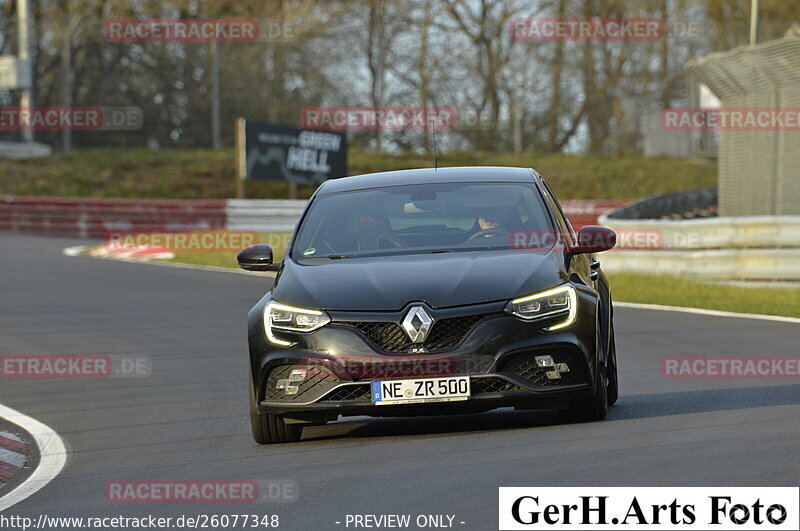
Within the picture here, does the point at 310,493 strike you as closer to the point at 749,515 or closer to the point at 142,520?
the point at 142,520

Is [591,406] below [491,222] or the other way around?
below

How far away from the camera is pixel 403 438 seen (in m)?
8.23

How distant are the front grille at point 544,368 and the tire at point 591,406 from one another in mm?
190

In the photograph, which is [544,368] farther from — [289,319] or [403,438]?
[289,319]

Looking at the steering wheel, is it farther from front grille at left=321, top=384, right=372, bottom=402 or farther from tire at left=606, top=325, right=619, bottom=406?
front grille at left=321, top=384, right=372, bottom=402

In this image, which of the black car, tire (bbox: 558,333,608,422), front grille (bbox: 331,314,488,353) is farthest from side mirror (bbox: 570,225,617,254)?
front grille (bbox: 331,314,488,353)

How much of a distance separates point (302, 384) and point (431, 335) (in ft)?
2.61

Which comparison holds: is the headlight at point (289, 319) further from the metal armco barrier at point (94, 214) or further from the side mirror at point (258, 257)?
the metal armco barrier at point (94, 214)

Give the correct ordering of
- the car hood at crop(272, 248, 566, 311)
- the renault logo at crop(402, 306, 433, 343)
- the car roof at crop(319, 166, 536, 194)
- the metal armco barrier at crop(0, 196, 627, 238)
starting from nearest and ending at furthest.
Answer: the renault logo at crop(402, 306, 433, 343) → the car hood at crop(272, 248, 566, 311) → the car roof at crop(319, 166, 536, 194) → the metal armco barrier at crop(0, 196, 627, 238)

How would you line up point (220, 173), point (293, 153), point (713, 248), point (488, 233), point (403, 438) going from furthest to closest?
1. point (220, 173)
2. point (293, 153)
3. point (713, 248)
4. point (488, 233)
5. point (403, 438)

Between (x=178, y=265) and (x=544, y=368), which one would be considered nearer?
(x=544, y=368)

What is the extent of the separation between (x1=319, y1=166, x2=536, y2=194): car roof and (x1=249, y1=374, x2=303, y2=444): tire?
177 cm

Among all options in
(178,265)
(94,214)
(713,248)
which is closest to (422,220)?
(713,248)

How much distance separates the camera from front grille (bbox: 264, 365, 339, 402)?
7930 millimetres
